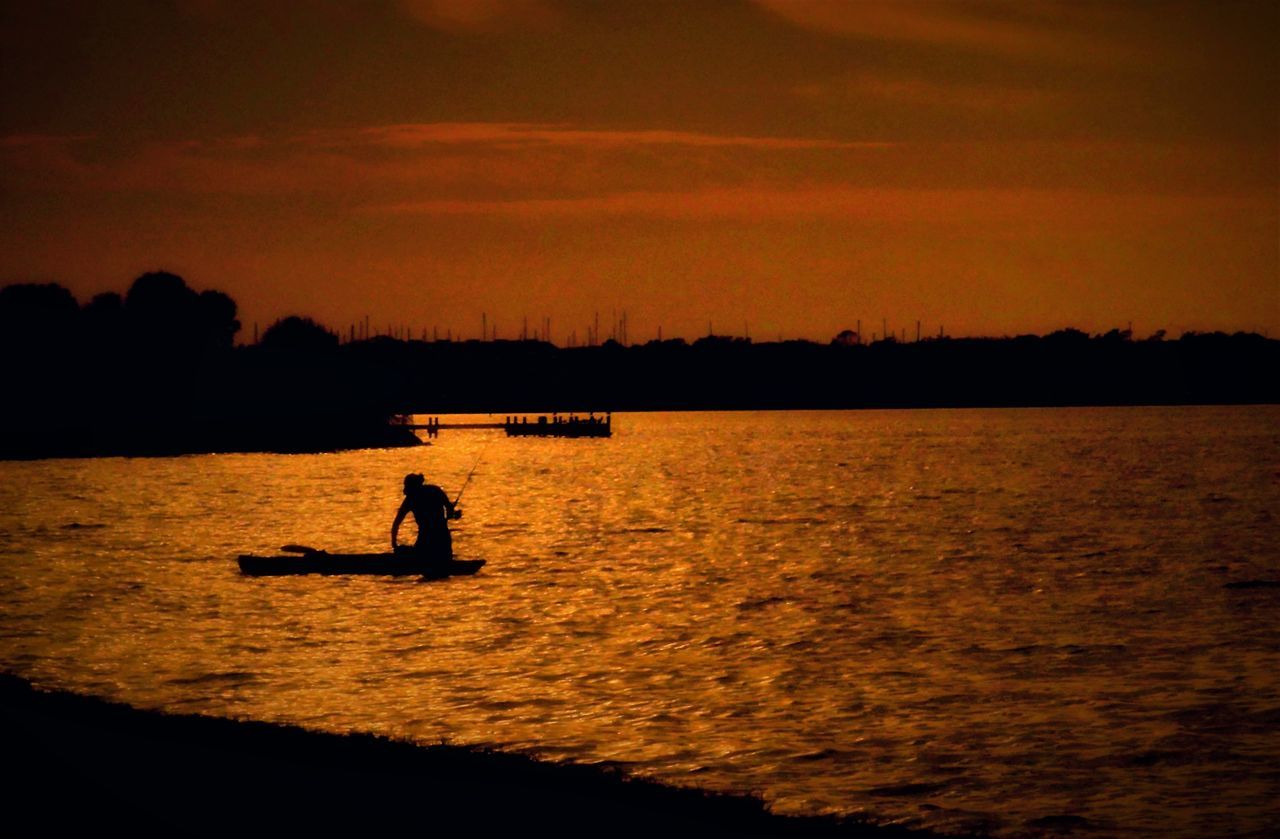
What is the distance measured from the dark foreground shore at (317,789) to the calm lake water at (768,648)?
4.35 meters

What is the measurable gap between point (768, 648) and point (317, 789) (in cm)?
1951

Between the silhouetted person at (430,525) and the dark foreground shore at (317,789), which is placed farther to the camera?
the silhouetted person at (430,525)

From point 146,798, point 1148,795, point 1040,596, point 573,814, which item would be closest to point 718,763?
point 1148,795

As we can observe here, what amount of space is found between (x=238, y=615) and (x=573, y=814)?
2547 cm

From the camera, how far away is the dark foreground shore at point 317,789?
1190 cm

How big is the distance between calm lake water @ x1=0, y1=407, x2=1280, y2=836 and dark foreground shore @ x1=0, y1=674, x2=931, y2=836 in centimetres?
435

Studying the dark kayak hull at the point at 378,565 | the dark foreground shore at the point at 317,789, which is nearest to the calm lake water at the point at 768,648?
the dark kayak hull at the point at 378,565

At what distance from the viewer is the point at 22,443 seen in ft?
523

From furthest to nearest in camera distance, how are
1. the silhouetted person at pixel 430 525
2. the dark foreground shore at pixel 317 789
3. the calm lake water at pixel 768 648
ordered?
the silhouetted person at pixel 430 525
the calm lake water at pixel 768 648
the dark foreground shore at pixel 317 789

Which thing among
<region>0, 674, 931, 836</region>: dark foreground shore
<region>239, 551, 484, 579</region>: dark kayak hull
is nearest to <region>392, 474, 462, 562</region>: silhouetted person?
<region>239, 551, 484, 579</region>: dark kayak hull

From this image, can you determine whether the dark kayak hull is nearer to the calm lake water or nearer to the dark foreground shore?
the calm lake water

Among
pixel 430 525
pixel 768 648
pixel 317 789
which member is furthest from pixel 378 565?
pixel 317 789

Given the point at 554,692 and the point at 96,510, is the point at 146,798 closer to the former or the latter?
the point at 554,692

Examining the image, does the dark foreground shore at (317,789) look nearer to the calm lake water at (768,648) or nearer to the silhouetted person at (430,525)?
the calm lake water at (768,648)
